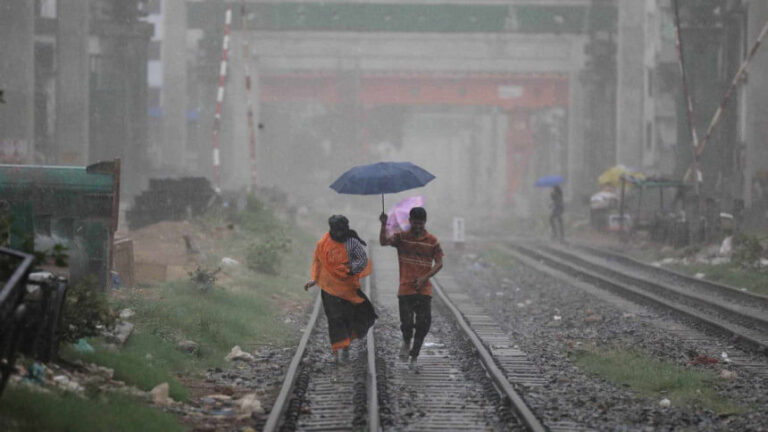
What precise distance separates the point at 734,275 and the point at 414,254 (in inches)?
433

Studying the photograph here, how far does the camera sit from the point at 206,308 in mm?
12664

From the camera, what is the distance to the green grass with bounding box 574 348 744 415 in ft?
27.9

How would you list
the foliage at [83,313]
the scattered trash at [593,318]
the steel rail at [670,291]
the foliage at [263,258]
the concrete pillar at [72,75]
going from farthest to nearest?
the concrete pillar at [72,75] < the foliage at [263,258] < the scattered trash at [593,318] < the steel rail at [670,291] < the foliage at [83,313]

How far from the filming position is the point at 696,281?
60.5 ft

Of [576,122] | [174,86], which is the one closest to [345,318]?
[174,86]

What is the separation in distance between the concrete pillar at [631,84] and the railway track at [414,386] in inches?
1208

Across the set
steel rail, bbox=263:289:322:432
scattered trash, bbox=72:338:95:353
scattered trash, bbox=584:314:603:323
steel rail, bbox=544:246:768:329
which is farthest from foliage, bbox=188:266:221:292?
steel rail, bbox=544:246:768:329

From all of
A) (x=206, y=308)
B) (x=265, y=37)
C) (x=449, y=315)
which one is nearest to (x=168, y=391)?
(x=206, y=308)

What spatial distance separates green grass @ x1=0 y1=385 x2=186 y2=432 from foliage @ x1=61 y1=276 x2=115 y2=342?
2.51 feet

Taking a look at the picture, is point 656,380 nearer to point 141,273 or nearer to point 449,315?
point 449,315

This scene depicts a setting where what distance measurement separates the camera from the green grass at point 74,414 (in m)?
6.14

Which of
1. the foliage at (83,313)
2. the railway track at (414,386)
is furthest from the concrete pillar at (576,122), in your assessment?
the foliage at (83,313)

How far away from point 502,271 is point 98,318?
15.2 metres

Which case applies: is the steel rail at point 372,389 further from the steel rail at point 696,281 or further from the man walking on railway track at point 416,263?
the steel rail at point 696,281
